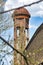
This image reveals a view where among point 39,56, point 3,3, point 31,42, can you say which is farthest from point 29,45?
point 3,3

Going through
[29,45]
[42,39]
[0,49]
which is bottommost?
[29,45]

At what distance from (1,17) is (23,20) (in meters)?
4.26

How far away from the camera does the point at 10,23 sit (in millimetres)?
12383

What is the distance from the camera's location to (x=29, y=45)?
53.5ft

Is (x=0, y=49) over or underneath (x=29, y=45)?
over

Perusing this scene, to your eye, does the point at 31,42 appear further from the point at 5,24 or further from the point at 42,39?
the point at 5,24

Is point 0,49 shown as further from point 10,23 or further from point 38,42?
point 38,42

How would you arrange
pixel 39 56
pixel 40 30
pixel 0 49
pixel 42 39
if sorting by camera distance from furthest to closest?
1. pixel 40 30
2. pixel 42 39
3. pixel 39 56
4. pixel 0 49

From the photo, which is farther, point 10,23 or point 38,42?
point 38,42

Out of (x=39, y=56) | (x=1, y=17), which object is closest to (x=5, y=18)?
(x=1, y=17)

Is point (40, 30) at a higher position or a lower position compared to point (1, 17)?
lower

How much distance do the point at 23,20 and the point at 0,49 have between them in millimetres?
5133

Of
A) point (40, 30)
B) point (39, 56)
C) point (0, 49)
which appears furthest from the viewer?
point (40, 30)

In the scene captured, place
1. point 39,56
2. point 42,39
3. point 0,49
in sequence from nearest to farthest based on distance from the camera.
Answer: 1. point 0,49
2. point 39,56
3. point 42,39
